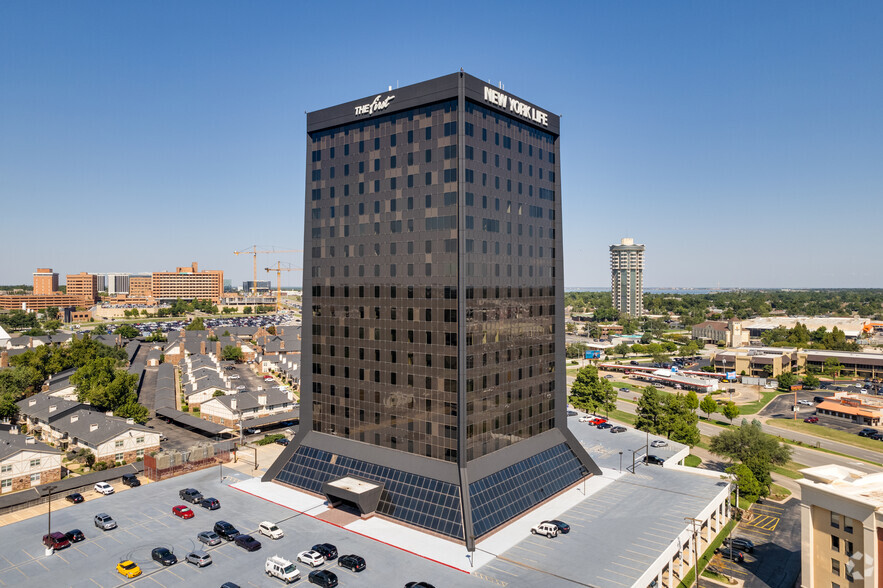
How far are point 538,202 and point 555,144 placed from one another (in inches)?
448

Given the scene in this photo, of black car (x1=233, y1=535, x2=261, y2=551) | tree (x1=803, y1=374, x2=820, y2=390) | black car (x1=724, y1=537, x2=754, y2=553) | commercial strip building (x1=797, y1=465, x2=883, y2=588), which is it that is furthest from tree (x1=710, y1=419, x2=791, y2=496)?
tree (x1=803, y1=374, x2=820, y2=390)

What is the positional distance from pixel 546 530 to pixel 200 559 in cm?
3901

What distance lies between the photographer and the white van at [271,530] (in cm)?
6112

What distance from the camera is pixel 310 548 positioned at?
58.7 metres

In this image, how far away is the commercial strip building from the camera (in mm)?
49094

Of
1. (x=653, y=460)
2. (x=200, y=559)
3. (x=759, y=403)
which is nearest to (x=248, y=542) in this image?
(x=200, y=559)

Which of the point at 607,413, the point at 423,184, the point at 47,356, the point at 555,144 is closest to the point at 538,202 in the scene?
the point at 555,144

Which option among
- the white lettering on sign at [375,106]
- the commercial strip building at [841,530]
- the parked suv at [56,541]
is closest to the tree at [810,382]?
the commercial strip building at [841,530]

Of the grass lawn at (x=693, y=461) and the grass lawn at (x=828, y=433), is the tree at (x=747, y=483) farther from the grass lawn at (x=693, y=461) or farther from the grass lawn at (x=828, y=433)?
the grass lawn at (x=828, y=433)

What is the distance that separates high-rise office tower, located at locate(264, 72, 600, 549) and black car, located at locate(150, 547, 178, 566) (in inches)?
783

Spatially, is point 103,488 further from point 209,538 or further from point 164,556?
point 164,556

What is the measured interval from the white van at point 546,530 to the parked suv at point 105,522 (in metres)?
52.4

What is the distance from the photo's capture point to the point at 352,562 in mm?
53938

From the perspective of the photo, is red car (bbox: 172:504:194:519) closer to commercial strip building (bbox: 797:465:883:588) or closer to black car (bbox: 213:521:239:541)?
black car (bbox: 213:521:239:541)
